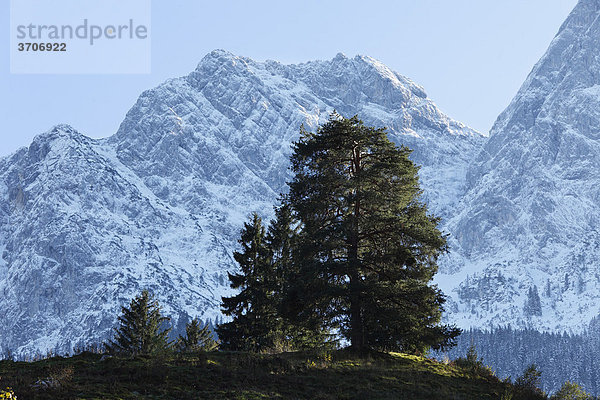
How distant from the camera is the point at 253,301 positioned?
1640 inches

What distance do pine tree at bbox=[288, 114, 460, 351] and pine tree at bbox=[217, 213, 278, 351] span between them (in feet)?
50.0

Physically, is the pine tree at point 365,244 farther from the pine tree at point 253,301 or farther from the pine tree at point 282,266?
the pine tree at point 253,301

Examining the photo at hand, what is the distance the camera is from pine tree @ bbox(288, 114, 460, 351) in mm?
24188

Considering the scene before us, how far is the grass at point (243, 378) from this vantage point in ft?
52.2

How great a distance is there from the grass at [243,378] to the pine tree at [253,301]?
1779cm

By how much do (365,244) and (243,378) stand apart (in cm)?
995

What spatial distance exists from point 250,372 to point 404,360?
7.79 m

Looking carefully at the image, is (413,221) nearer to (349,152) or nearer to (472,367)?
(349,152)

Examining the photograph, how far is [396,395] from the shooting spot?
18844mm

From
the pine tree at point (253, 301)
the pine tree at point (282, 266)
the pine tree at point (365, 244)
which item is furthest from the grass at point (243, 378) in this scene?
the pine tree at point (253, 301)

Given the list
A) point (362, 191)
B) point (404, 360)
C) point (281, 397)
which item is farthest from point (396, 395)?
point (362, 191)

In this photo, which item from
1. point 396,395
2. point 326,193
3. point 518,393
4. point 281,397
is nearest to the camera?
point 281,397

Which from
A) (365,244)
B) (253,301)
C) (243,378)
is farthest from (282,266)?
(243,378)

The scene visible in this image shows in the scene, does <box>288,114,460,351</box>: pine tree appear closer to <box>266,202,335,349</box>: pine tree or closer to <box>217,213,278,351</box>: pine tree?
<box>266,202,335,349</box>: pine tree
